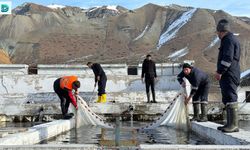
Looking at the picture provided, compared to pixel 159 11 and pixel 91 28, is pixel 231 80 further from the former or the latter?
pixel 159 11

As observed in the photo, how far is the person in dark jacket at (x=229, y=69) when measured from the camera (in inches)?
240

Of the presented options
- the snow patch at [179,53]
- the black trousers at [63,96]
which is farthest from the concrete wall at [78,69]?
the snow patch at [179,53]

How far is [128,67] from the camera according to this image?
65.2 ft

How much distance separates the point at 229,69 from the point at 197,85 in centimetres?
269

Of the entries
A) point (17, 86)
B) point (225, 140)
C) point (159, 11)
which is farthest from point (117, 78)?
point (159, 11)

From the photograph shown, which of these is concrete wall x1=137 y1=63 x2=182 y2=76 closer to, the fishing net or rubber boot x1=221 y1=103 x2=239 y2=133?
the fishing net

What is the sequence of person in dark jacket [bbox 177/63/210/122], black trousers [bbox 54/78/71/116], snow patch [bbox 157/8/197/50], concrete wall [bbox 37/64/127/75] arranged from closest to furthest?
person in dark jacket [bbox 177/63/210/122]
black trousers [bbox 54/78/71/116]
concrete wall [bbox 37/64/127/75]
snow patch [bbox 157/8/197/50]

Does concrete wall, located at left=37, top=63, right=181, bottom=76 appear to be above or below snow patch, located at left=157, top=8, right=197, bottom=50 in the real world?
below

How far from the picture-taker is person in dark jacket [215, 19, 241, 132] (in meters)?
6.11

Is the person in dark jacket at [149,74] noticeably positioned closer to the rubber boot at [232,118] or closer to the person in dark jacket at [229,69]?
the rubber boot at [232,118]

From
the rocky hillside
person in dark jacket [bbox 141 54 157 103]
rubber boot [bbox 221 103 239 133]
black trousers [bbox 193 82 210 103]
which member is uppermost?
the rocky hillside

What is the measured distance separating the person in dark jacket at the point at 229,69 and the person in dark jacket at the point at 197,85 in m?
2.41

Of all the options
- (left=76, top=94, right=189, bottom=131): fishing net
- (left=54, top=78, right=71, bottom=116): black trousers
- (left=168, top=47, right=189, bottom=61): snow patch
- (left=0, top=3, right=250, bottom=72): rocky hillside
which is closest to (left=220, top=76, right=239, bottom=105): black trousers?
(left=76, top=94, right=189, bottom=131): fishing net

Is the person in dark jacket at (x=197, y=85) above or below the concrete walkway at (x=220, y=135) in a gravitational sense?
above
